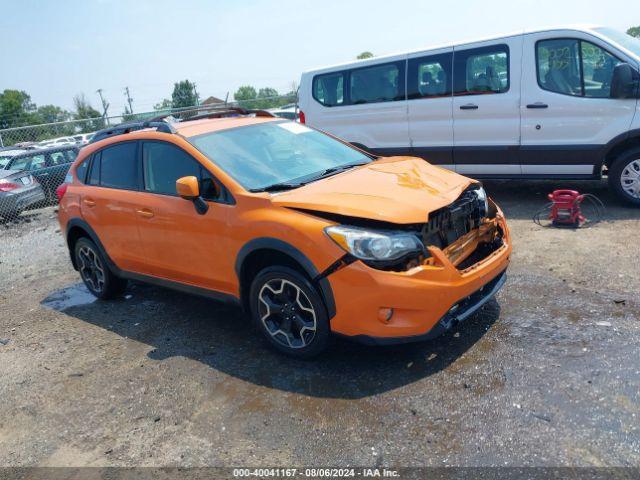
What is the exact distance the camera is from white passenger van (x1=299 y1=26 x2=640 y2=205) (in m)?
6.48

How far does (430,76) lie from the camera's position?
7.72m

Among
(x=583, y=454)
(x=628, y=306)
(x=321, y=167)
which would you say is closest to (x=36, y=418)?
(x=321, y=167)

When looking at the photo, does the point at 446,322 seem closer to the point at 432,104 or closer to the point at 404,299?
the point at 404,299

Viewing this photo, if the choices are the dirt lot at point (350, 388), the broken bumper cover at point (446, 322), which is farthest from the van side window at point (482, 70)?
the broken bumper cover at point (446, 322)

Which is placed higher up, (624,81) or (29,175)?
(624,81)

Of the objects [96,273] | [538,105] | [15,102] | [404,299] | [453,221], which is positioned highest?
[15,102]

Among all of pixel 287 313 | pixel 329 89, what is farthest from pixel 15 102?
pixel 287 313

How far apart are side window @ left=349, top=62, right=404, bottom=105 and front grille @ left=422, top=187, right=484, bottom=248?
14.0 ft

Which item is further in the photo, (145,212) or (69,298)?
(69,298)

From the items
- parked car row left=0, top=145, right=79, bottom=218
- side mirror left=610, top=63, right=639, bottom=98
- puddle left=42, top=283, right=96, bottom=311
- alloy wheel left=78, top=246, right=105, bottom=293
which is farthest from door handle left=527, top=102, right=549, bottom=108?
parked car row left=0, top=145, right=79, bottom=218

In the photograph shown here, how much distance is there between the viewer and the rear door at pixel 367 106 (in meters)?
8.08

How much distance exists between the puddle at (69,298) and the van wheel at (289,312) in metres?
2.78

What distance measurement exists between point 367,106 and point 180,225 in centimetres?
483

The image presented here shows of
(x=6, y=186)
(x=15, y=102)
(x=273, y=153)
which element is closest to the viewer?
(x=273, y=153)
